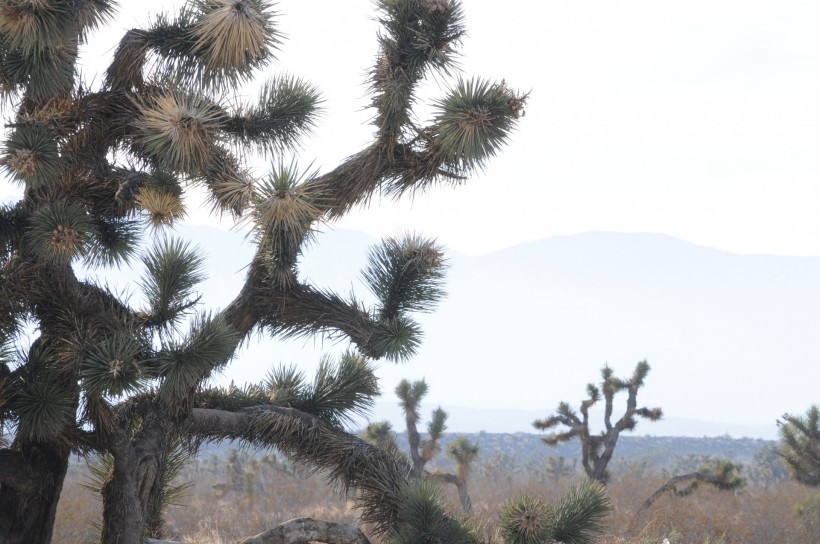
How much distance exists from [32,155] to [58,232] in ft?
1.62

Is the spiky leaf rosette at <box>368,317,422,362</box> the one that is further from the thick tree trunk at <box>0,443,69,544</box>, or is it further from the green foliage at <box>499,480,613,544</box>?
the thick tree trunk at <box>0,443,69,544</box>

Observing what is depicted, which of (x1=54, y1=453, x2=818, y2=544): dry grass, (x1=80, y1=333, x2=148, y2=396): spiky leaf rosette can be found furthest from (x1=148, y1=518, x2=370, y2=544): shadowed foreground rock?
(x1=80, y1=333, x2=148, y2=396): spiky leaf rosette

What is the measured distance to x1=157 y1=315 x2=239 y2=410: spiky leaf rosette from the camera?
5824 millimetres

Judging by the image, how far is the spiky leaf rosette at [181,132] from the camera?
221 inches

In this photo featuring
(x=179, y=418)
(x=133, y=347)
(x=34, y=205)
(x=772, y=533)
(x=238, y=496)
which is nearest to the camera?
(x=133, y=347)

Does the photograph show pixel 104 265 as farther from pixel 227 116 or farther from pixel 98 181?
pixel 227 116

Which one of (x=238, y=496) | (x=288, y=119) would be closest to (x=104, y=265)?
(x=288, y=119)

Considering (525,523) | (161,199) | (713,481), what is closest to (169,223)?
(161,199)

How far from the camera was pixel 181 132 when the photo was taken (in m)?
5.59

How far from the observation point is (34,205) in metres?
6.54

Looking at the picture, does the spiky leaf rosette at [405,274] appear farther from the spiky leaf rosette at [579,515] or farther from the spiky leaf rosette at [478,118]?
the spiky leaf rosette at [579,515]

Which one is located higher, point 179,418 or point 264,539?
point 179,418

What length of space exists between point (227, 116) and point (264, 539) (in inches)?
125

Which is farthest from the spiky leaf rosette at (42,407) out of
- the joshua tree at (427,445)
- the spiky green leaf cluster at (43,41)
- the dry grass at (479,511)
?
the joshua tree at (427,445)
